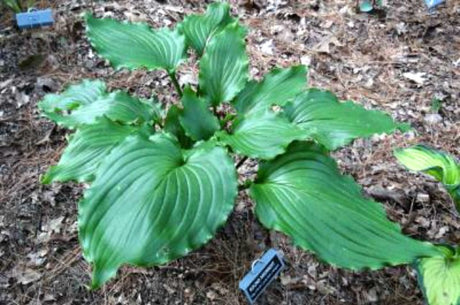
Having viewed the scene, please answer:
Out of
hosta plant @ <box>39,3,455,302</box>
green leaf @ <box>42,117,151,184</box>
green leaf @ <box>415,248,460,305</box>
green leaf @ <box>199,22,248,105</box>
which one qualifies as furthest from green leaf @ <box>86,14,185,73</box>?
green leaf @ <box>415,248,460,305</box>

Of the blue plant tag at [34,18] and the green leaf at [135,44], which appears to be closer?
the green leaf at [135,44]

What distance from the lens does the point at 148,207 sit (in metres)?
1.27

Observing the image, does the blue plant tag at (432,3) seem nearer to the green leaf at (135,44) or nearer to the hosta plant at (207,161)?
the hosta plant at (207,161)

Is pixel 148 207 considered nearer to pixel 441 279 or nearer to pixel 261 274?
pixel 261 274

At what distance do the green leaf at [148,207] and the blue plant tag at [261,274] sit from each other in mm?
451

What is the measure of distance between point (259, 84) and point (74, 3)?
1.80 m

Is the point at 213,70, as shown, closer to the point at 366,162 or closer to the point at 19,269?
A: the point at 366,162

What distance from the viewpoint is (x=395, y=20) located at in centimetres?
303

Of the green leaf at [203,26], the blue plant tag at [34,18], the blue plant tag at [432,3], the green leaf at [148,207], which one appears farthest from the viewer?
the blue plant tag at [432,3]

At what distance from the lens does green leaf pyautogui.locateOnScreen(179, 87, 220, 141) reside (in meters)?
1.76

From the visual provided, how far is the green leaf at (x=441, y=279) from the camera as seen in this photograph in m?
1.49

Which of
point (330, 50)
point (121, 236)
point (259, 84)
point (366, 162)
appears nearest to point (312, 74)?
point (330, 50)

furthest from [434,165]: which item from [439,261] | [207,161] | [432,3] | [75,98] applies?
[432,3]

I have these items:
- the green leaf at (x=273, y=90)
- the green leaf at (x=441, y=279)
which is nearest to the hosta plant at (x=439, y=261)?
the green leaf at (x=441, y=279)
